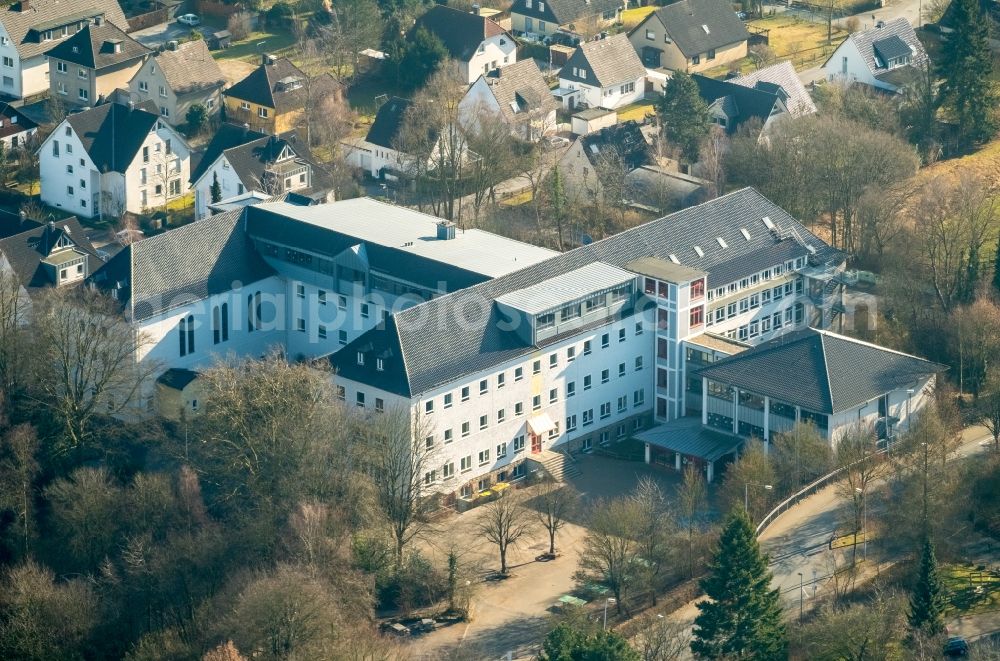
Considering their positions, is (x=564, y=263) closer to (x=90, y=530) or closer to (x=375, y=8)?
(x=90, y=530)

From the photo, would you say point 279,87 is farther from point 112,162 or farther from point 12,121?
point 12,121

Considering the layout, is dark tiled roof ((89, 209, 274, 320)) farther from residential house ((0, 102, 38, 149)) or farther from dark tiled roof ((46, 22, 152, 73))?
dark tiled roof ((46, 22, 152, 73))

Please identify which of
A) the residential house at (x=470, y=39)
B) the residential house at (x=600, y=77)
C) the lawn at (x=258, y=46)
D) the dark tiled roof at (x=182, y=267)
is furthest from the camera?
the lawn at (x=258, y=46)

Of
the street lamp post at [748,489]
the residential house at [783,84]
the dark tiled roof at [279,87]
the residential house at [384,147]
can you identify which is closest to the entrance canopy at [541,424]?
the street lamp post at [748,489]

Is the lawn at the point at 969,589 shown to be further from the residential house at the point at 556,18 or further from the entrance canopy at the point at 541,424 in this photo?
the residential house at the point at 556,18

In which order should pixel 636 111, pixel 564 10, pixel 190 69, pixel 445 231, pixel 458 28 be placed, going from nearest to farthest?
1. pixel 445 231
2. pixel 190 69
3. pixel 636 111
4. pixel 458 28
5. pixel 564 10

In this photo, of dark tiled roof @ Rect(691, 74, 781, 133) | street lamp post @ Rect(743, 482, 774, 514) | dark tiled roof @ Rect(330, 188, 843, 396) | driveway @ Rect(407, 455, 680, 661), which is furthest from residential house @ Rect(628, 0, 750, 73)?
street lamp post @ Rect(743, 482, 774, 514)

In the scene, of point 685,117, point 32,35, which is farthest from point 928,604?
point 32,35
